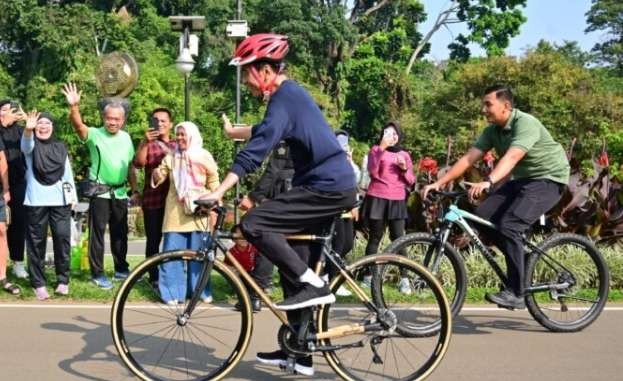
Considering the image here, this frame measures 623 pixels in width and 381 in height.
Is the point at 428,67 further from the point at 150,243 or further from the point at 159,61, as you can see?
the point at 150,243

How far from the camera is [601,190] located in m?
9.52

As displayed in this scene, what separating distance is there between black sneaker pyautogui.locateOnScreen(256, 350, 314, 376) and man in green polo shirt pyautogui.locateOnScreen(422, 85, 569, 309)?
6.18 ft

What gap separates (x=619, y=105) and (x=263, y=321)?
25.4 metres

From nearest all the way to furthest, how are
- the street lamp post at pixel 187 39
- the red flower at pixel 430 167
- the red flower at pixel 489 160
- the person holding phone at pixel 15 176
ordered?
the person holding phone at pixel 15 176 < the red flower at pixel 489 160 < the red flower at pixel 430 167 < the street lamp post at pixel 187 39

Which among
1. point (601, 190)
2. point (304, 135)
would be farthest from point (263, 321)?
point (601, 190)

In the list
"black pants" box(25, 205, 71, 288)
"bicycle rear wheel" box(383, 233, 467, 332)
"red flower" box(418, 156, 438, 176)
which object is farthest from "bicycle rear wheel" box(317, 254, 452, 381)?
"red flower" box(418, 156, 438, 176)

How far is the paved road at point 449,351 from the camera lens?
5301mm

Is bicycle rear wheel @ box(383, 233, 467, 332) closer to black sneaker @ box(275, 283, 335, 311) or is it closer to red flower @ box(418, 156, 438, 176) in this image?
black sneaker @ box(275, 283, 335, 311)

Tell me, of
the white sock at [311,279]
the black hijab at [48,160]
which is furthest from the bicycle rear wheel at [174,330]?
the black hijab at [48,160]

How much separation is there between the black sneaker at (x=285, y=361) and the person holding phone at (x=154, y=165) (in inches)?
130

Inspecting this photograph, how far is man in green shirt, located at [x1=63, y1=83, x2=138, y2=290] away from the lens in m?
8.05

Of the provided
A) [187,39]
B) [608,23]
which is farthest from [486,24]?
[187,39]

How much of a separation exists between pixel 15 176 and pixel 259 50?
447 cm

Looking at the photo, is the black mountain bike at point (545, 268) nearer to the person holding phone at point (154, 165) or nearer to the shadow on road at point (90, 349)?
the shadow on road at point (90, 349)
